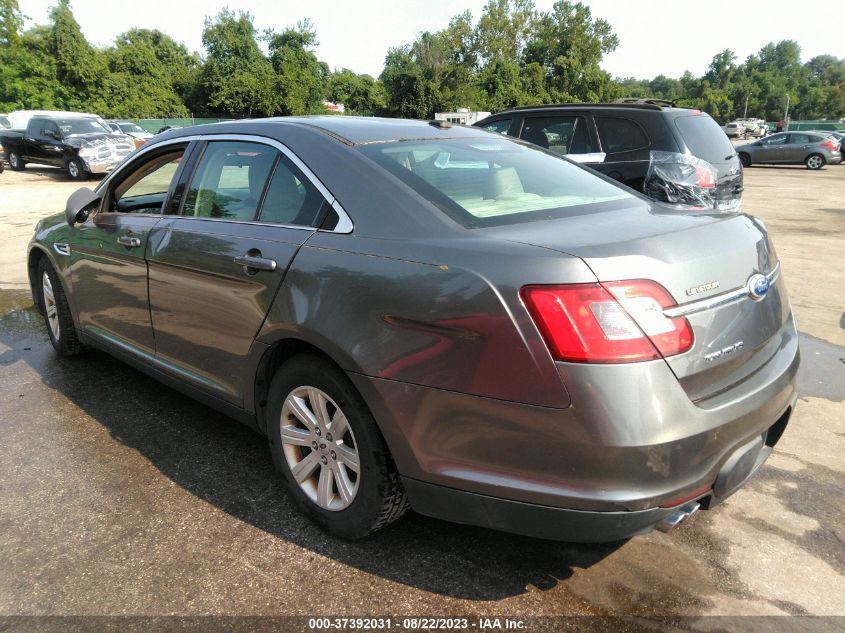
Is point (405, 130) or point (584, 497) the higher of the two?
point (405, 130)

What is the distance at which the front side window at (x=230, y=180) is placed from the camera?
9.96 feet

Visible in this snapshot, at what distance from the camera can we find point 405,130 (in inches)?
125

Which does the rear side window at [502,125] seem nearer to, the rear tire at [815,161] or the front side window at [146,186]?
the front side window at [146,186]

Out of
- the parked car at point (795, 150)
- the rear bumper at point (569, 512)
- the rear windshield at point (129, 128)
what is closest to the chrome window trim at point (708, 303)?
the rear bumper at point (569, 512)

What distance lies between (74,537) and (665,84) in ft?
610

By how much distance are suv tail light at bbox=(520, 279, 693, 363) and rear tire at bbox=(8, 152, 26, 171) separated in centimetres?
2592

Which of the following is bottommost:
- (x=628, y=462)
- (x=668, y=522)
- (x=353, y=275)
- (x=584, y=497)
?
(x=668, y=522)

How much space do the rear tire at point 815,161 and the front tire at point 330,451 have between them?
29.6 meters

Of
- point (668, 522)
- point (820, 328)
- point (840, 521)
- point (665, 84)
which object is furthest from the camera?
point (665, 84)

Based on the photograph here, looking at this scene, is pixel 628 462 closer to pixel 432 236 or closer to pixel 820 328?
pixel 432 236

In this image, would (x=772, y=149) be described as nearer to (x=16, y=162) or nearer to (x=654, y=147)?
(x=654, y=147)

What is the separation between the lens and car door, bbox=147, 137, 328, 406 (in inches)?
108

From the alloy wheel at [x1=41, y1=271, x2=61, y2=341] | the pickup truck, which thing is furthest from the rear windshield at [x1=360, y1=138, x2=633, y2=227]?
the pickup truck

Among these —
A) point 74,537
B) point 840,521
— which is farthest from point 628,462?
point 74,537
